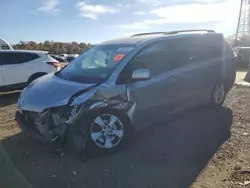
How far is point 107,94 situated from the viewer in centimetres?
421

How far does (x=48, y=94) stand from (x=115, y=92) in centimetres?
98

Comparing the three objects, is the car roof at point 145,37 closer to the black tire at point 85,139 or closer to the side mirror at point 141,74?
the side mirror at point 141,74

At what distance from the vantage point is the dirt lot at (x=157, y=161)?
11.7 feet

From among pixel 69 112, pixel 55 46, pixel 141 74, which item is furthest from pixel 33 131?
pixel 55 46

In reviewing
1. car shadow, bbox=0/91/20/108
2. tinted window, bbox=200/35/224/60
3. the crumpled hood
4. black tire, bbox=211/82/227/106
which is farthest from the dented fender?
car shadow, bbox=0/91/20/108

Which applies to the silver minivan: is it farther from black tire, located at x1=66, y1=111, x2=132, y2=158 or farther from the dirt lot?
the dirt lot

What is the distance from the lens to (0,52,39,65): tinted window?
9359 mm

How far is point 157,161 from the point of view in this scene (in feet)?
13.4

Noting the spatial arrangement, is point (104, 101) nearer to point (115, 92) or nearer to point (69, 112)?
point (115, 92)

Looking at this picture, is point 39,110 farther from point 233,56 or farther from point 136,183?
point 233,56

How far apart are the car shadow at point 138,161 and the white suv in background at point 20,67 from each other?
4547 mm

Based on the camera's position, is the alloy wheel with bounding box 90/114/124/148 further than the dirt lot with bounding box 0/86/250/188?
Yes

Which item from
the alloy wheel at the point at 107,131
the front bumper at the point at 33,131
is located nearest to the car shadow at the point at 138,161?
the alloy wheel at the point at 107,131

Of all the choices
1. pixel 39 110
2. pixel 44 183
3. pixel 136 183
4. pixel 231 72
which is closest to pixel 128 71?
pixel 39 110
